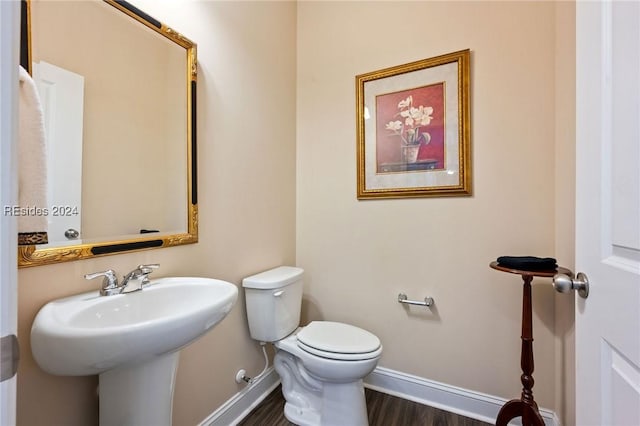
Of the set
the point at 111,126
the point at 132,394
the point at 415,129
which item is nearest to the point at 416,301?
the point at 415,129

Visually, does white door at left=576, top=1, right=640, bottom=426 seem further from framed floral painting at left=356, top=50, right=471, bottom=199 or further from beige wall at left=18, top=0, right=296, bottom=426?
beige wall at left=18, top=0, right=296, bottom=426

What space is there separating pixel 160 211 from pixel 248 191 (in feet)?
1.70

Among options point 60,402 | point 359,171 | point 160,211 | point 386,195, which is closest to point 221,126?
point 160,211

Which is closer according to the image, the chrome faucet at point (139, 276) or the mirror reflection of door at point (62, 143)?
the mirror reflection of door at point (62, 143)

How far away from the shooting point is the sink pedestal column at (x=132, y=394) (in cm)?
88

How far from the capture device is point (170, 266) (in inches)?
47.3

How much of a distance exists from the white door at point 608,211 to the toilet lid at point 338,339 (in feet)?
2.65

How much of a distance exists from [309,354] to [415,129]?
54.7 inches

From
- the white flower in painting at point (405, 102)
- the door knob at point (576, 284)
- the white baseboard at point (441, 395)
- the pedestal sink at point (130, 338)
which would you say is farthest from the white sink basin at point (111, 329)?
the white flower in painting at point (405, 102)

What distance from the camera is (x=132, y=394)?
0.88m

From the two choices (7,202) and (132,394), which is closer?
(7,202)

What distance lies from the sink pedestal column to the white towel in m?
0.47

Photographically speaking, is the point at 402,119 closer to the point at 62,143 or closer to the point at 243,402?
the point at 62,143

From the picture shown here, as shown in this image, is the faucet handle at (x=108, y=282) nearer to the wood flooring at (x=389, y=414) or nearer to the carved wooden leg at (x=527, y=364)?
the wood flooring at (x=389, y=414)
